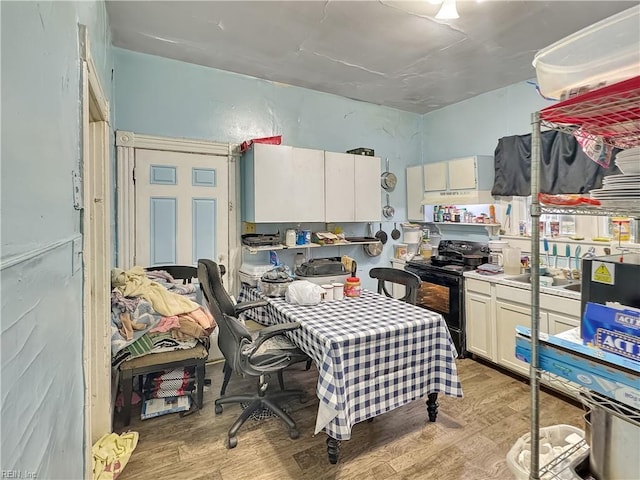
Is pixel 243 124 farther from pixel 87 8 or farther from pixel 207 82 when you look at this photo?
pixel 87 8

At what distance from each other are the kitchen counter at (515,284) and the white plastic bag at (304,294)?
5.53ft

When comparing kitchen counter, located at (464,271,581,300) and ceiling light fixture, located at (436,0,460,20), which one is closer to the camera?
ceiling light fixture, located at (436,0,460,20)

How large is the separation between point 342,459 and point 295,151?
2.62m

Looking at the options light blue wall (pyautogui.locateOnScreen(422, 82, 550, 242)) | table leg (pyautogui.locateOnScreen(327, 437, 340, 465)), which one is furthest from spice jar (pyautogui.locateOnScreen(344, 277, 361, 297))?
light blue wall (pyautogui.locateOnScreen(422, 82, 550, 242))

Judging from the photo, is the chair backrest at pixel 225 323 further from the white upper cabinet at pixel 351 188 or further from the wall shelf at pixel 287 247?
the white upper cabinet at pixel 351 188

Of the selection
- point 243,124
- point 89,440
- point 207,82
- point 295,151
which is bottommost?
point 89,440

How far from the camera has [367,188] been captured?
387 cm

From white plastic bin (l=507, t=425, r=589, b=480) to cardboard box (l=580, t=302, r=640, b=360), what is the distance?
0.51m

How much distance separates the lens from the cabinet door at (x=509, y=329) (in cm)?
281

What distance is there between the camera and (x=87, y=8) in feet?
Result: 4.82

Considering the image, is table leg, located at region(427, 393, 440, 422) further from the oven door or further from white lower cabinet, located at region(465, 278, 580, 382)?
the oven door

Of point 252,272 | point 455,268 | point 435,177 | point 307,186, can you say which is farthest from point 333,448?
point 435,177

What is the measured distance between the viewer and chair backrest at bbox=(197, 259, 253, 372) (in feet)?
6.42

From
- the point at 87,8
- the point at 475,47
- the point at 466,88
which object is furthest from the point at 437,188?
the point at 87,8
